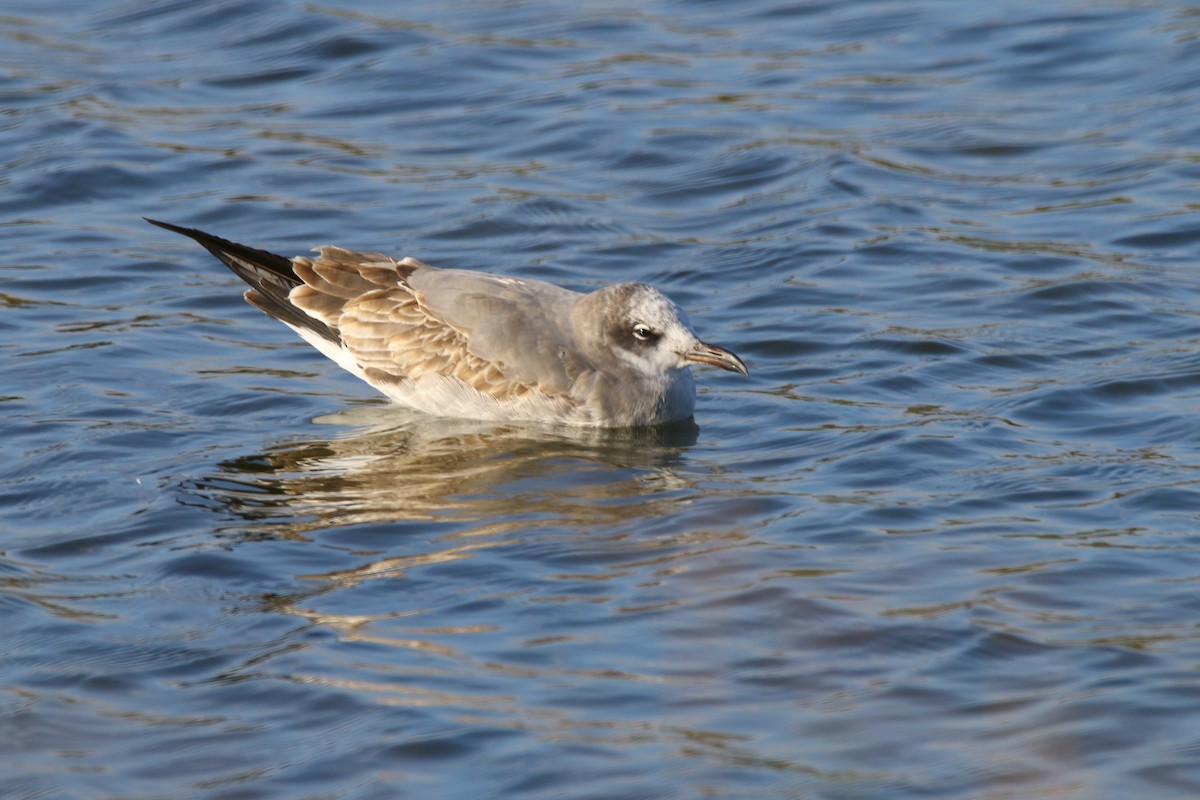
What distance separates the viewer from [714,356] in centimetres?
975

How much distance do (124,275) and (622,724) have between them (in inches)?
279

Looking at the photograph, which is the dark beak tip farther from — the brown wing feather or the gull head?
the brown wing feather

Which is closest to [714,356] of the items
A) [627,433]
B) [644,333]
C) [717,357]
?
[717,357]

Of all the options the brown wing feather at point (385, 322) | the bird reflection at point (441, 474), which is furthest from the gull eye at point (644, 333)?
the brown wing feather at point (385, 322)

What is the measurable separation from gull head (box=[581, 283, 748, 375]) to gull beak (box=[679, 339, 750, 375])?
1cm

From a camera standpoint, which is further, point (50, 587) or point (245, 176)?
point (245, 176)

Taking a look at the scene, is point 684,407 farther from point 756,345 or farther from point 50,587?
point 50,587

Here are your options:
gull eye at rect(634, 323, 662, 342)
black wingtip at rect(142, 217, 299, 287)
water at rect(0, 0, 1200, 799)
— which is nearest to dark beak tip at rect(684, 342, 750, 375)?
gull eye at rect(634, 323, 662, 342)

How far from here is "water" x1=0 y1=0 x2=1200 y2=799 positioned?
254 inches

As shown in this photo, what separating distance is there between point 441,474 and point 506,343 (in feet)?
3.61

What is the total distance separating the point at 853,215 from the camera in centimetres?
1290

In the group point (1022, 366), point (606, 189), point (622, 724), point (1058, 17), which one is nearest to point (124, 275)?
point (606, 189)

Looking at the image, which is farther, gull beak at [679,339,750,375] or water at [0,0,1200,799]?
gull beak at [679,339,750,375]

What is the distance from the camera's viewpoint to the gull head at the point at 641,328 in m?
9.98
